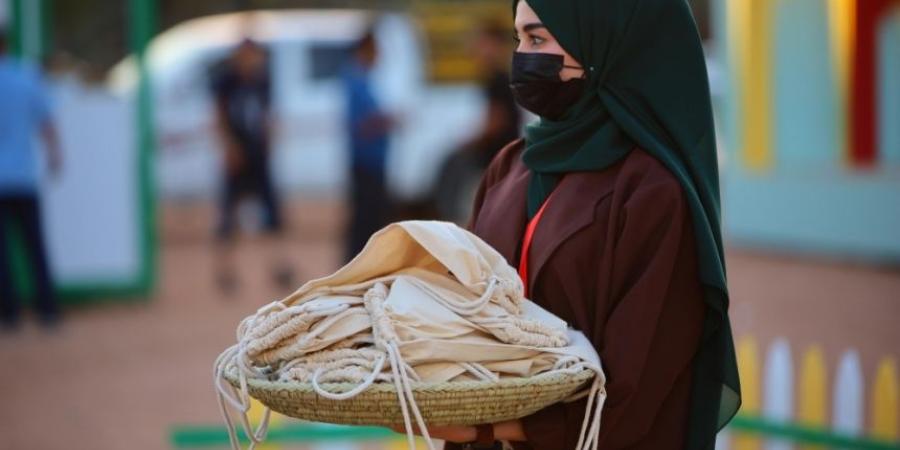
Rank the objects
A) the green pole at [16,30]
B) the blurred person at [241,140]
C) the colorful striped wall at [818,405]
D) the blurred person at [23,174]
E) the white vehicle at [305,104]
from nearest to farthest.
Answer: the colorful striped wall at [818,405], the blurred person at [23,174], the green pole at [16,30], the blurred person at [241,140], the white vehicle at [305,104]

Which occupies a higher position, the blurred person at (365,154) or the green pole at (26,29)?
the green pole at (26,29)

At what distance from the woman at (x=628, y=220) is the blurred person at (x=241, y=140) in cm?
854

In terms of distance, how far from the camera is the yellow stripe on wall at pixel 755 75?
1188cm

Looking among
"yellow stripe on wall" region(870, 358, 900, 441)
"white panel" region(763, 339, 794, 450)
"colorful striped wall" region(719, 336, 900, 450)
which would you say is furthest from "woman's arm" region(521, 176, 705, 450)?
"white panel" region(763, 339, 794, 450)

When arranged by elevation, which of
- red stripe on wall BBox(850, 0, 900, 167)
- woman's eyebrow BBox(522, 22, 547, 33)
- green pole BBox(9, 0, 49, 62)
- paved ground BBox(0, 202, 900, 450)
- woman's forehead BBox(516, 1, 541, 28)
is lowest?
paved ground BBox(0, 202, 900, 450)

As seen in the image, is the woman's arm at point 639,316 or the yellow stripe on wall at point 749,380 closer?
the woman's arm at point 639,316

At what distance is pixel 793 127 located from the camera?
1181 cm

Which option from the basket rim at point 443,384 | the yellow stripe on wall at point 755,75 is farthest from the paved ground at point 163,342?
the basket rim at point 443,384

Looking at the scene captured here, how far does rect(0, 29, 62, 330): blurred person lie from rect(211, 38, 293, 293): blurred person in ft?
6.80

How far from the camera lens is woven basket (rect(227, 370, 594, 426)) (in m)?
2.11

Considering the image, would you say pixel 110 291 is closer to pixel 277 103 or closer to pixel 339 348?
pixel 277 103

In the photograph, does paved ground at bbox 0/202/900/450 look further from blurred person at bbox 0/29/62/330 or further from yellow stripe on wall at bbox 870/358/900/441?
yellow stripe on wall at bbox 870/358/900/441

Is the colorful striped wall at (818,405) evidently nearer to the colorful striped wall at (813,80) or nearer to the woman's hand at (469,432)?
the woman's hand at (469,432)

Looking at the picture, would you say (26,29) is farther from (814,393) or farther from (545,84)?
(545,84)
